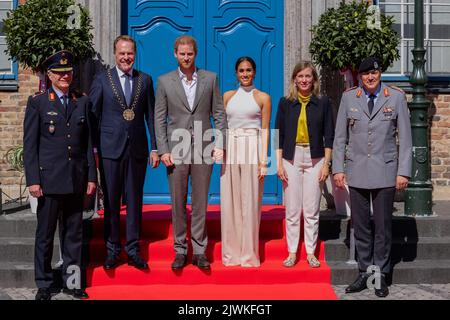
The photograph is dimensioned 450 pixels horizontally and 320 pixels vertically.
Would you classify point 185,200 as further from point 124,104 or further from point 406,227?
point 406,227

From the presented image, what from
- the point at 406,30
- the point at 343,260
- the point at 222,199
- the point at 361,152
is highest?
the point at 406,30

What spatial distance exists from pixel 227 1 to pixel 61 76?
3027mm

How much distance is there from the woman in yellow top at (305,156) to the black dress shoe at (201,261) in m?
0.75

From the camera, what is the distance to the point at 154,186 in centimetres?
885

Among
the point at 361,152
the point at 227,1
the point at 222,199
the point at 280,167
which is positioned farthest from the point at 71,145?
the point at 227,1

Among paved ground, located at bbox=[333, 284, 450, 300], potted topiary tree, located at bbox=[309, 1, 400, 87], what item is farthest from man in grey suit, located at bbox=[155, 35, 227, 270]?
potted topiary tree, located at bbox=[309, 1, 400, 87]

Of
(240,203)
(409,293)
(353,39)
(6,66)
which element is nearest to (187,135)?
(240,203)

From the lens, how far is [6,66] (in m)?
9.19

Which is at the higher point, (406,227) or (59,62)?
(59,62)

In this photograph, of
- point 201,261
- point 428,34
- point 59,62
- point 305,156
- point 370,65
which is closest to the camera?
point 59,62

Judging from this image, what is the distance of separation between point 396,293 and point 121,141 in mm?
2775

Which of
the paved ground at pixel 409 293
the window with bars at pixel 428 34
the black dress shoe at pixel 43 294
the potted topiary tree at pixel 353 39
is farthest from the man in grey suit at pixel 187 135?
the window with bars at pixel 428 34

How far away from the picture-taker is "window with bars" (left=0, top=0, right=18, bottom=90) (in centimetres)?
907

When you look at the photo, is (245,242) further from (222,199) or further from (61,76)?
(61,76)
